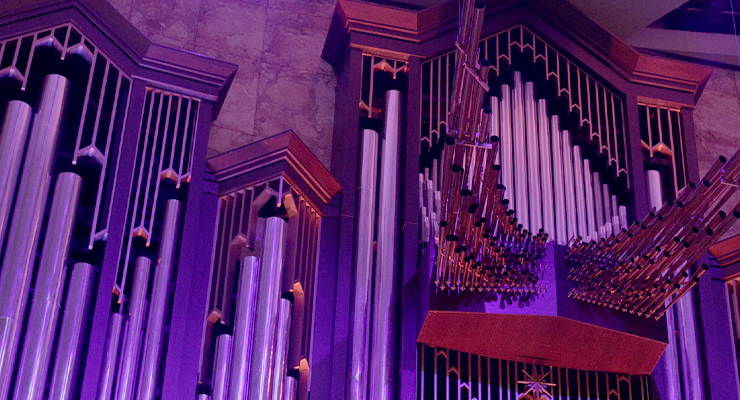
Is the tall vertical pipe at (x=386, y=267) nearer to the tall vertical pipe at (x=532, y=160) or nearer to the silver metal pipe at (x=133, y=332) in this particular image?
the tall vertical pipe at (x=532, y=160)

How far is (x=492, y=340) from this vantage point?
637 cm

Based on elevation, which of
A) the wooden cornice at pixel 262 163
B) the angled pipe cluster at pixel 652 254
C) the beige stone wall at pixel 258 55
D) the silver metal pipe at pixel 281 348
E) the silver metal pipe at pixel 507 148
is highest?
the beige stone wall at pixel 258 55

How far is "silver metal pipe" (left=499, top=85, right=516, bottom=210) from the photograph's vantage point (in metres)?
6.96

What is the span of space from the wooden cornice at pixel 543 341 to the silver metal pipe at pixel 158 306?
168cm

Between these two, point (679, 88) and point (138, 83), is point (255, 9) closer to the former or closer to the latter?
point (138, 83)

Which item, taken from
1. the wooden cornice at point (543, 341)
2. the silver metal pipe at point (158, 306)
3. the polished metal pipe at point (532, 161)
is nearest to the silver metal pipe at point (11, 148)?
the silver metal pipe at point (158, 306)

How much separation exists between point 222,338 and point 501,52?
355cm

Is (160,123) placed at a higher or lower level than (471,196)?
higher

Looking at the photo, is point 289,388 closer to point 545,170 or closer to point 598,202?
point 545,170

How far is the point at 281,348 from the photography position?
5.95 m

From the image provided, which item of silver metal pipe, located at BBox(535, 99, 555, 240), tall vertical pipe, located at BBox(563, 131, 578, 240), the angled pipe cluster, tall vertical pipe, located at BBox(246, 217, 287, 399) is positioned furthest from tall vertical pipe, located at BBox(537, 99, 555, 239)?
tall vertical pipe, located at BBox(246, 217, 287, 399)

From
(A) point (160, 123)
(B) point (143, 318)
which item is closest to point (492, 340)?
(B) point (143, 318)

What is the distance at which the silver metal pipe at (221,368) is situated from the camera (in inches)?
225

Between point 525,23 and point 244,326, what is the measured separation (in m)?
3.78
